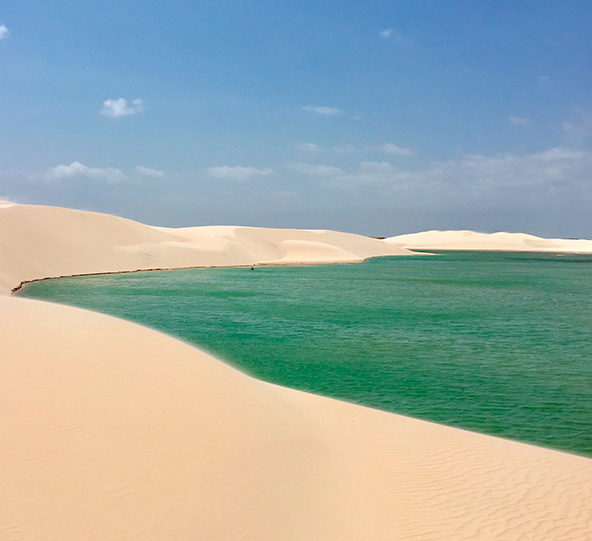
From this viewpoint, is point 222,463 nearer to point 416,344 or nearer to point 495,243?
point 416,344

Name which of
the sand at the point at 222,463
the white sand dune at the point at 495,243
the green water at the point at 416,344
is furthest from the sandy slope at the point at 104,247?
the white sand dune at the point at 495,243

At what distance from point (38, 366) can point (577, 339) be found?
1619 cm

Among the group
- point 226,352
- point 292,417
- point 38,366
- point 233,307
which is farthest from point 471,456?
point 233,307

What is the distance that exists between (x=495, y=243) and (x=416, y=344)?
166 m

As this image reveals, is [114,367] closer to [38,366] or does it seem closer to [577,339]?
[38,366]

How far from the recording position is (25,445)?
5672 millimetres

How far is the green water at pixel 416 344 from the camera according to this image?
10.2m

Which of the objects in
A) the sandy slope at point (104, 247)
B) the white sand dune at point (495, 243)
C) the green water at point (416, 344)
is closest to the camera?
the green water at point (416, 344)

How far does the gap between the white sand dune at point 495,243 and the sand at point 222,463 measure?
492ft

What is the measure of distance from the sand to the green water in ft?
4.96

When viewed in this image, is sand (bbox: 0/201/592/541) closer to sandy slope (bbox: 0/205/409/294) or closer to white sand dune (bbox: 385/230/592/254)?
sandy slope (bbox: 0/205/409/294)

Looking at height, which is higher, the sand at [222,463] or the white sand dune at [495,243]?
the white sand dune at [495,243]

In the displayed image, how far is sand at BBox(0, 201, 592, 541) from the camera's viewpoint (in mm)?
4918

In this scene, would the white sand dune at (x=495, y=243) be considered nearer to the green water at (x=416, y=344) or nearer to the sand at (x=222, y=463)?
the green water at (x=416, y=344)
